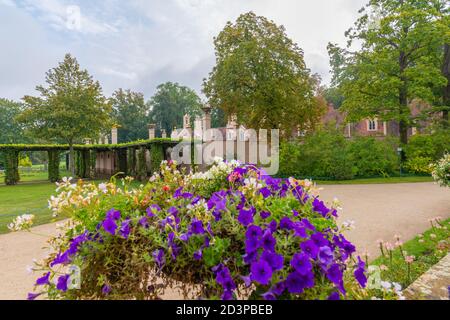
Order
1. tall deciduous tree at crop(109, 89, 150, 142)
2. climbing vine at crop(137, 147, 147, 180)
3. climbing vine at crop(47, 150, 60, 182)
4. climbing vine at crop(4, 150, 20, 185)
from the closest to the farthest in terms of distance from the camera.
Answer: climbing vine at crop(137, 147, 147, 180) < climbing vine at crop(4, 150, 20, 185) < climbing vine at crop(47, 150, 60, 182) < tall deciduous tree at crop(109, 89, 150, 142)

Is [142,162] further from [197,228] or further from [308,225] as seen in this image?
[308,225]

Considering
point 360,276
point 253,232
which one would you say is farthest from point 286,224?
point 360,276

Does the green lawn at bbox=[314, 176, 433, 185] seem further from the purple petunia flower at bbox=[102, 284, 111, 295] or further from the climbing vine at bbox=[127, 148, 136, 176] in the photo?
the purple petunia flower at bbox=[102, 284, 111, 295]

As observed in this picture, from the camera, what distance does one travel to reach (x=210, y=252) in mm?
1230

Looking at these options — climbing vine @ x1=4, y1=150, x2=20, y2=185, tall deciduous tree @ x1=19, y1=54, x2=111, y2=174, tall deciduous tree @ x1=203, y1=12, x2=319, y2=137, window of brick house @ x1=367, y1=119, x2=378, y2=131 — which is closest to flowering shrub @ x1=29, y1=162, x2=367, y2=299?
tall deciduous tree @ x1=203, y1=12, x2=319, y2=137

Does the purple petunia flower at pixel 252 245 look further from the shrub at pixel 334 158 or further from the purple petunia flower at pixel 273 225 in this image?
the shrub at pixel 334 158

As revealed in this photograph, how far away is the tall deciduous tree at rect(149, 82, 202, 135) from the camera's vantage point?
50781 millimetres

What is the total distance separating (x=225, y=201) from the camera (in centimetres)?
146

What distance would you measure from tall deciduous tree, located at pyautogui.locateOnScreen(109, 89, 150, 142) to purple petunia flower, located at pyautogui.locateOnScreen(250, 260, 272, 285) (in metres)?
47.8

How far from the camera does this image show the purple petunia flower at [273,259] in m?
1.07

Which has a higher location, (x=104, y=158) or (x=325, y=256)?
(x=104, y=158)

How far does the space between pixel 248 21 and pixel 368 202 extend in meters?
Result: 12.0

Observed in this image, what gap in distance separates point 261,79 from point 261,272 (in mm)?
14537
